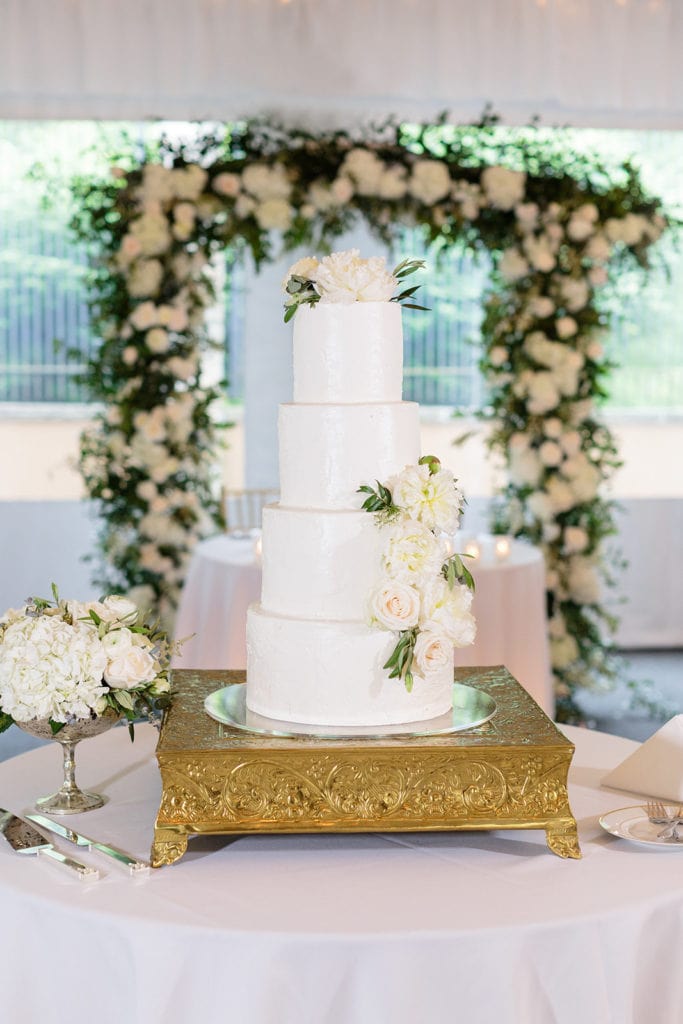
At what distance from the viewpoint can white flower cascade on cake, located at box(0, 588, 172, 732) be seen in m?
2.18

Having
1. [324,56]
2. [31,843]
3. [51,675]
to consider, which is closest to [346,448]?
[51,675]

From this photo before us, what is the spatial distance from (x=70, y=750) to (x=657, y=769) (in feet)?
3.58

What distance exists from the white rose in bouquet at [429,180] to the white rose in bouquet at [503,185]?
8.2 inches

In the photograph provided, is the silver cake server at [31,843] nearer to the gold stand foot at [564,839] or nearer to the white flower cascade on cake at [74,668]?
the white flower cascade on cake at [74,668]

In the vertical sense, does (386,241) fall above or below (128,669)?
above

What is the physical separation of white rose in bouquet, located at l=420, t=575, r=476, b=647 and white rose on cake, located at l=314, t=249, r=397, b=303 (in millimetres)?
532

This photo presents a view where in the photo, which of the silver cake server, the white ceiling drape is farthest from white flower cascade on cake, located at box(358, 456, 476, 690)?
the white ceiling drape

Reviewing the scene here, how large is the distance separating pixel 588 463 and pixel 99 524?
10.6ft

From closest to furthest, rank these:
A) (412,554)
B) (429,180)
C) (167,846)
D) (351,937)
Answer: (351,937)
(167,846)
(412,554)
(429,180)

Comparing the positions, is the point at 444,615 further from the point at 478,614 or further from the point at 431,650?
the point at 478,614

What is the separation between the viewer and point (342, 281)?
90.7 inches

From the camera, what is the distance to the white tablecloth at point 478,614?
514 cm

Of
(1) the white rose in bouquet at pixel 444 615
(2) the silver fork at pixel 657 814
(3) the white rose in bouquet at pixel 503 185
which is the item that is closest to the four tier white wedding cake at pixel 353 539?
(1) the white rose in bouquet at pixel 444 615

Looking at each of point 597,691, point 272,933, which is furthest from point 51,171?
point 272,933
